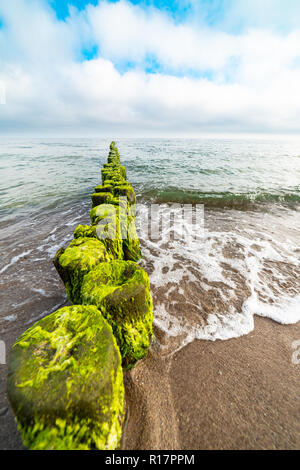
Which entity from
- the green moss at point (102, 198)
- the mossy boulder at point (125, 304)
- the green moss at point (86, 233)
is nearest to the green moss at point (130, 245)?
the green moss at point (86, 233)

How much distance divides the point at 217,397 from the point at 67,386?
1.68 meters

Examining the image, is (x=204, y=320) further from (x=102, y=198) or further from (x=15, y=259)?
(x=15, y=259)

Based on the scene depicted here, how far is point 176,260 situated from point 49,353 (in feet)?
11.7

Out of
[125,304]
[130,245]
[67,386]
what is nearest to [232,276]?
[130,245]

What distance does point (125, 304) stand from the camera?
1.95 m

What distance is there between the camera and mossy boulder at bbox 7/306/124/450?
1157mm

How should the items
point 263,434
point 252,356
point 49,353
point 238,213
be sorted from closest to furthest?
point 49,353 → point 263,434 → point 252,356 → point 238,213

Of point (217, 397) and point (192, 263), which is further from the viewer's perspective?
point (192, 263)

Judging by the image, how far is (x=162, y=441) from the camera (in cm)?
168

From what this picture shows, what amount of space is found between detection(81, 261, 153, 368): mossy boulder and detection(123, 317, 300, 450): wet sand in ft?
1.25

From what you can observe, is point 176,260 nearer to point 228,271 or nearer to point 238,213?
point 228,271

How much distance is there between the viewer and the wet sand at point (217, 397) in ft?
5.58

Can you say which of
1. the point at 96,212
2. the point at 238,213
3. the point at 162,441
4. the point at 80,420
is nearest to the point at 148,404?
the point at 162,441

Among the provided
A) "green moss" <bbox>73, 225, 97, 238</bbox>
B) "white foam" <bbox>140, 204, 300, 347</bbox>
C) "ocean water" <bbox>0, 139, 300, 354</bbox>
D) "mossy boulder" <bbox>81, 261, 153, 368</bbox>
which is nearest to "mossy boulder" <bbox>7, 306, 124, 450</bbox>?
"mossy boulder" <bbox>81, 261, 153, 368</bbox>
